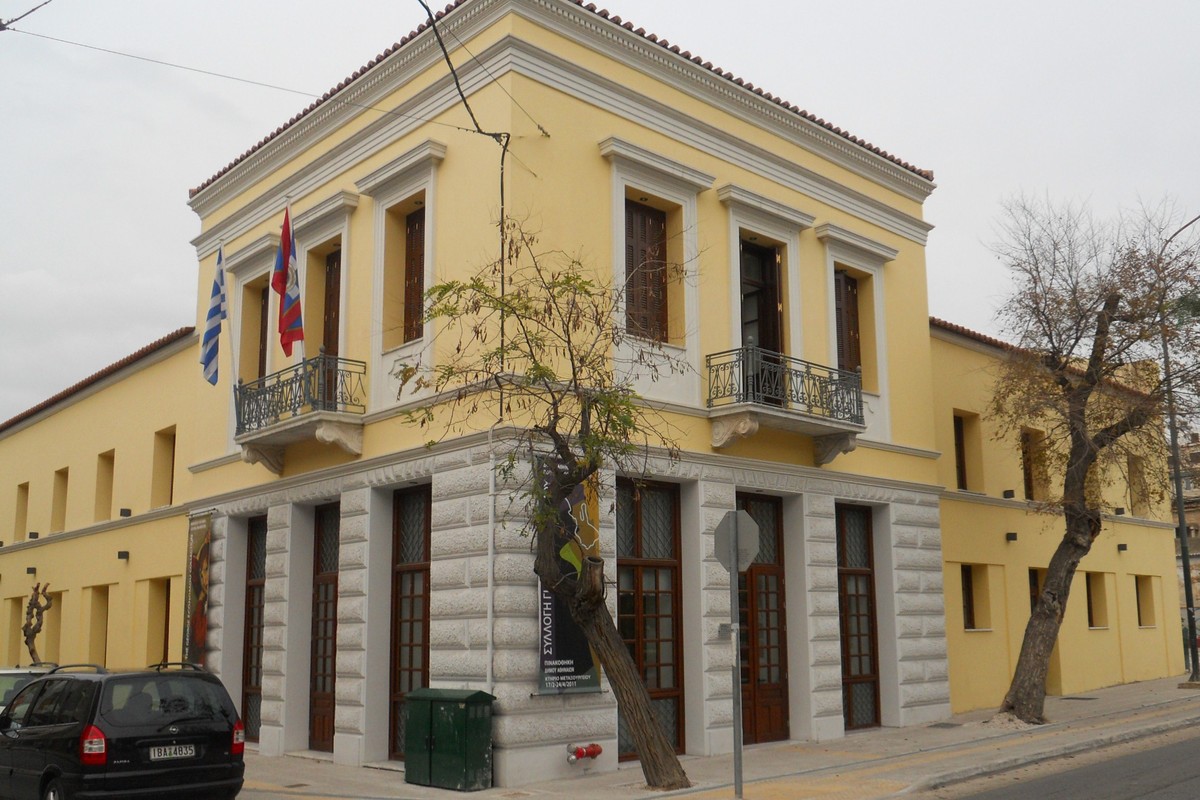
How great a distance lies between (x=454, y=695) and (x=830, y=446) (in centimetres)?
782

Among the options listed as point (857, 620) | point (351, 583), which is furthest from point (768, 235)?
point (351, 583)

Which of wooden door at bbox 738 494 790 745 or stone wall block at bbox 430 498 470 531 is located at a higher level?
stone wall block at bbox 430 498 470 531

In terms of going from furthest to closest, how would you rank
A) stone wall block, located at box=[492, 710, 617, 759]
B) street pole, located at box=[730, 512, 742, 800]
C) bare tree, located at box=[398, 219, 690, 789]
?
stone wall block, located at box=[492, 710, 617, 759], bare tree, located at box=[398, 219, 690, 789], street pole, located at box=[730, 512, 742, 800]

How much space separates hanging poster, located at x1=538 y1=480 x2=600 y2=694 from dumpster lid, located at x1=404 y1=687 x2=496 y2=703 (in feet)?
2.85

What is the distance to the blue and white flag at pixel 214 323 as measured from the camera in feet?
62.0

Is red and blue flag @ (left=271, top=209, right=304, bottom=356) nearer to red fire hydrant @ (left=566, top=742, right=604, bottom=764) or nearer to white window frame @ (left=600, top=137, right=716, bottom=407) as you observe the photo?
white window frame @ (left=600, top=137, right=716, bottom=407)

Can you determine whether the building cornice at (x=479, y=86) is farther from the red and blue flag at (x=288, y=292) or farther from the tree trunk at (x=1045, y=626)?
the tree trunk at (x=1045, y=626)

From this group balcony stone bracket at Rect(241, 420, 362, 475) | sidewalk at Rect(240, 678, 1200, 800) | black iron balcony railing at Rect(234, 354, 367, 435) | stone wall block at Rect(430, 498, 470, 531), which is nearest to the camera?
sidewalk at Rect(240, 678, 1200, 800)

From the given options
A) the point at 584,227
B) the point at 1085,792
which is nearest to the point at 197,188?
the point at 584,227

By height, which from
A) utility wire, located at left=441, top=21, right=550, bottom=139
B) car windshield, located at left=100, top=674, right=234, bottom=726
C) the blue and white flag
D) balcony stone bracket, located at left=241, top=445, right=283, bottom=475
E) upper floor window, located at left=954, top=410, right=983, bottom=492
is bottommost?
car windshield, located at left=100, top=674, right=234, bottom=726

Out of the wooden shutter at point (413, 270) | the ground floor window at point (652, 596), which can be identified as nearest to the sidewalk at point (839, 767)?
the ground floor window at point (652, 596)

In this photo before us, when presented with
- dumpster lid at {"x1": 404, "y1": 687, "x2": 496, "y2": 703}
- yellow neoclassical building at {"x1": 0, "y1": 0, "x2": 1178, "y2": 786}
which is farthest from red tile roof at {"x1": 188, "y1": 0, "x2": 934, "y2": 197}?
dumpster lid at {"x1": 404, "y1": 687, "x2": 496, "y2": 703}

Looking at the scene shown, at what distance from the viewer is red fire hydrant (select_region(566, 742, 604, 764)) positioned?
14.0m

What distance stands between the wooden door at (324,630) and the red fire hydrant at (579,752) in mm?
4776
